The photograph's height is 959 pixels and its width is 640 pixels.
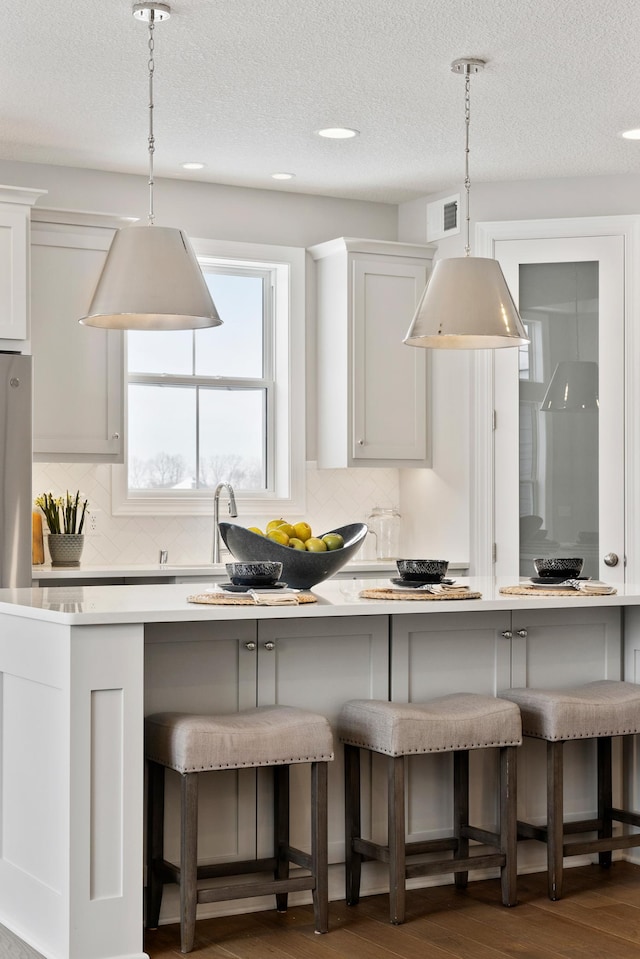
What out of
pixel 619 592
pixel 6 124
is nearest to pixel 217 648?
pixel 619 592

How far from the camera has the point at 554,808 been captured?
3.48 meters

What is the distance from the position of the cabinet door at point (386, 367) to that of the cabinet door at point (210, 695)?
247cm

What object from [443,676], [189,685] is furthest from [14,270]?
[443,676]

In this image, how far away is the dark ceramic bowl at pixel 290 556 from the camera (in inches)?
141

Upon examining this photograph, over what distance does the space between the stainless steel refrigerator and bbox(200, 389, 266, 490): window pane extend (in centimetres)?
125

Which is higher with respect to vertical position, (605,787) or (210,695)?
(210,695)

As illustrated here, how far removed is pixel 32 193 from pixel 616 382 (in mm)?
2712

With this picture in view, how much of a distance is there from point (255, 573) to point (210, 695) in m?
0.36

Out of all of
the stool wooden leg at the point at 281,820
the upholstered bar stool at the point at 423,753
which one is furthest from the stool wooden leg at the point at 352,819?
the stool wooden leg at the point at 281,820

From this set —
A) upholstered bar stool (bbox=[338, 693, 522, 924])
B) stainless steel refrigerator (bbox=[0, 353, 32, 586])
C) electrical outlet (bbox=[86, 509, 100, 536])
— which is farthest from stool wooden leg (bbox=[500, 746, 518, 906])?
electrical outlet (bbox=[86, 509, 100, 536])

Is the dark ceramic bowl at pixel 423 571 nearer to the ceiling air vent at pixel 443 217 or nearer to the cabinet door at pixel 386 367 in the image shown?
the cabinet door at pixel 386 367

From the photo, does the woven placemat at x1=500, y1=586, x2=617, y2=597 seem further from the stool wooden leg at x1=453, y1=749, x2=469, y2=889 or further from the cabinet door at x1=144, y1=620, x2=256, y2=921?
the cabinet door at x1=144, y1=620, x2=256, y2=921

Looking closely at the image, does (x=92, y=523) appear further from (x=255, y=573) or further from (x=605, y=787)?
(x=605, y=787)

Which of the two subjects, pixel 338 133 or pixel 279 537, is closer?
pixel 279 537
